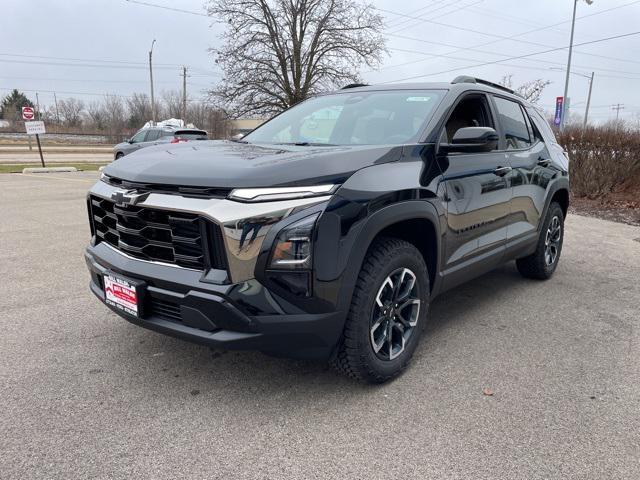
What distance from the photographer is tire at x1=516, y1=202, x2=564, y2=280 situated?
Answer: 16.0 feet

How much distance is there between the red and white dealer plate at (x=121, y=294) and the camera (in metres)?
2.60

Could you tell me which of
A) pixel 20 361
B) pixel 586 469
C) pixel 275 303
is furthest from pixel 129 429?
pixel 586 469

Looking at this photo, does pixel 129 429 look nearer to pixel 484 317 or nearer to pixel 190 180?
pixel 190 180

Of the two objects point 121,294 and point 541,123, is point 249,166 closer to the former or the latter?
point 121,294

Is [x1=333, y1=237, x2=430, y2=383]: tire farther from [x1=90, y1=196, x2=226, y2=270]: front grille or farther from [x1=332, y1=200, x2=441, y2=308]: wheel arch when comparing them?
[x1=90, y1=196, x2=226, y2=270]: front grille

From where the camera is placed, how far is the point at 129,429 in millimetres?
2443

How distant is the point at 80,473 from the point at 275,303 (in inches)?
43.3

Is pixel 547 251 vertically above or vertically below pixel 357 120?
below

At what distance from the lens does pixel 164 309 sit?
254 centimetres

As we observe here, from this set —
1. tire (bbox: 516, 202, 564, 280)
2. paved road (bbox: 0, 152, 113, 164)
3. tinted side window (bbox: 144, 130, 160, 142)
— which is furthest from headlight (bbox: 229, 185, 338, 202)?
paved road (bbox: 0, 152, 113, 164)

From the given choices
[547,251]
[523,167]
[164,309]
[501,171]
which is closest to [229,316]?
[164,309]

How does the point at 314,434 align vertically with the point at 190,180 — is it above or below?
below

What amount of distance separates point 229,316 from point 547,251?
3.85 m

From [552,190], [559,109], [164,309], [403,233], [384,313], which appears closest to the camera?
[164,309]
